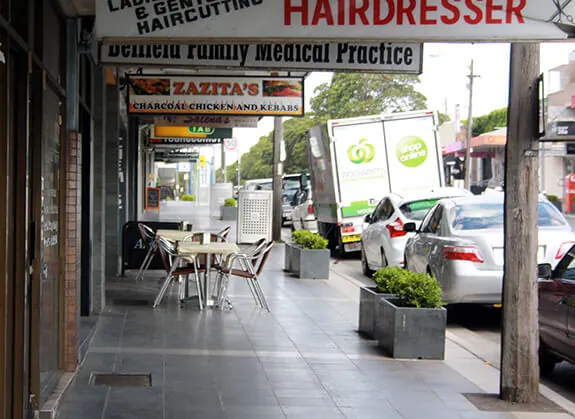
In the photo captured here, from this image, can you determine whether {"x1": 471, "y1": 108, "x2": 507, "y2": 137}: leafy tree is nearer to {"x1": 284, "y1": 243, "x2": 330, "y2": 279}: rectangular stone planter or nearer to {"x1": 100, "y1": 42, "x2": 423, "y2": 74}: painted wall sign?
{"x1": 284, "y1": 243, "x2": 330, "y2": 279}: rectangular stone planter

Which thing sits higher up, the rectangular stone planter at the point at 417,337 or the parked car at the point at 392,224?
the parked car at the point at 392,224

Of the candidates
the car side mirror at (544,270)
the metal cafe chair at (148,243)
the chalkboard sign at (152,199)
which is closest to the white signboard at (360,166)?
the metal cafe chair at (148,243)

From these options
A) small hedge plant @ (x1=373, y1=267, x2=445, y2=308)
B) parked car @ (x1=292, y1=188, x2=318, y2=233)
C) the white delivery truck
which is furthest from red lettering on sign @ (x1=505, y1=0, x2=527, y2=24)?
parked car @ (x1=292, y1=188, x2=318, y2=233)

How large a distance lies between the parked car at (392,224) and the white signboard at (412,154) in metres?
2.77

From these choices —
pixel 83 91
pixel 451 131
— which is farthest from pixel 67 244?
pixel 451 131

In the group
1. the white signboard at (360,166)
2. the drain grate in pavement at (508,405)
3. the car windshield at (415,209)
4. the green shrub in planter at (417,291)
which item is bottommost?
the drain grate in pavement at (508,405)

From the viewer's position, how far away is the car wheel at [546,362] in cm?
855

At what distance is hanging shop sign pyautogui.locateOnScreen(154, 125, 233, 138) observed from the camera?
25.0 meters

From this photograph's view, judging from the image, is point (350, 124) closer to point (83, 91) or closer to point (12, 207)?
point (83, 91)

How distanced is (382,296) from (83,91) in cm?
386

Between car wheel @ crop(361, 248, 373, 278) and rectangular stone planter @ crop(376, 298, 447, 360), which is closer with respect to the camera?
rectangular stone planter @ crop(376, 298, 447, 360)

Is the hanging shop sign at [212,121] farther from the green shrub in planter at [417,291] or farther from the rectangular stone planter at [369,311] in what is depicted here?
the green shrub in planter at [417,291]

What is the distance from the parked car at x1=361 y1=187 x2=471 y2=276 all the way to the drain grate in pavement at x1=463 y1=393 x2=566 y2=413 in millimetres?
8365

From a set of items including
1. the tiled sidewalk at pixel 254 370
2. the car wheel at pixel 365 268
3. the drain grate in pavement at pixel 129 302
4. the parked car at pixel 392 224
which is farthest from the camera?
the car wheel at pixel 365 268
